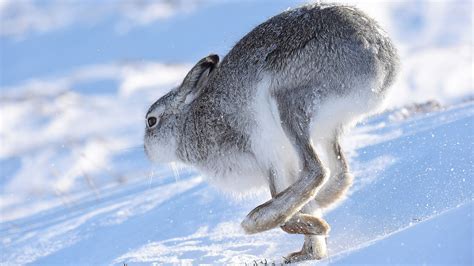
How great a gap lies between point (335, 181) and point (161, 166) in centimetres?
471

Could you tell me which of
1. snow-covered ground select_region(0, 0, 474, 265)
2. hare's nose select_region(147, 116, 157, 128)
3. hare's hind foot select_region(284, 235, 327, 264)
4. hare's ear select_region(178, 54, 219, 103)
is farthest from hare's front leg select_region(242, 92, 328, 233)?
hare's nose select_region(147, 116, 157, 128)

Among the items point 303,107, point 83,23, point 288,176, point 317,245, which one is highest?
point 83,23

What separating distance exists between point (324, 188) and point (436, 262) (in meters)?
1.93

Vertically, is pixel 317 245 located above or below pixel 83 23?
below

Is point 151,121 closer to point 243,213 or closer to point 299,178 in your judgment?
point 243,213

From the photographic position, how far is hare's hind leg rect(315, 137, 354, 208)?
5297mm

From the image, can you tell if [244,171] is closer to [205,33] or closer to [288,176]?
[288,176]

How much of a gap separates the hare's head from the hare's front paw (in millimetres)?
1032

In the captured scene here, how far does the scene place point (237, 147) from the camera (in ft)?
16.6

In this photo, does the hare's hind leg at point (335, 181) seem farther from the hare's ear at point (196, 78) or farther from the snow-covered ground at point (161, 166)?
the hare's ear at point (196, 78)

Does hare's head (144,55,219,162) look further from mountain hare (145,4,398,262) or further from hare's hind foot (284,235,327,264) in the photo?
hare's hind foot (284,235,327,264)

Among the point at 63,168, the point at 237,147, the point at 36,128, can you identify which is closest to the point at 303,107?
the point at 237,147

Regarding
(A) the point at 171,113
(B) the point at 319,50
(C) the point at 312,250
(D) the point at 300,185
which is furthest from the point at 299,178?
(A) the point at 171,113

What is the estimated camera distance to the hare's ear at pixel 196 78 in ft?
17.4
